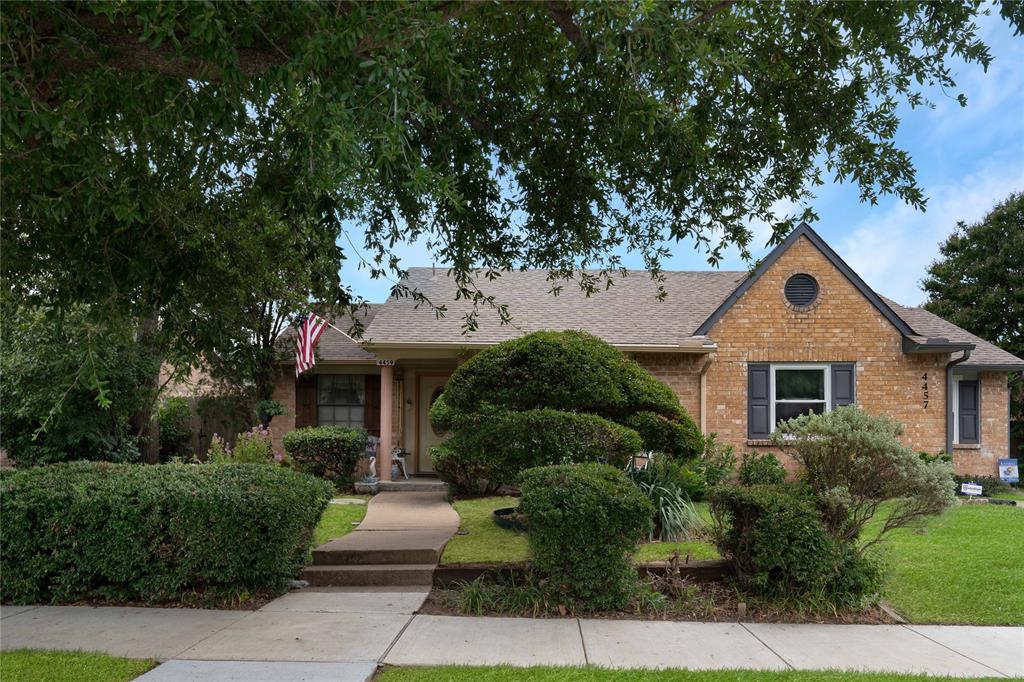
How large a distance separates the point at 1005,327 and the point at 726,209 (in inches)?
832

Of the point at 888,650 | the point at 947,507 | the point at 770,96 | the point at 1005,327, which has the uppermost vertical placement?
the point at 770,96

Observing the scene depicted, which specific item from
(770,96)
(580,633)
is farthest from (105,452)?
(770,96)

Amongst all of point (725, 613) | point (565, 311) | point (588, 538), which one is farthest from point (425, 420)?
point (725, 613)

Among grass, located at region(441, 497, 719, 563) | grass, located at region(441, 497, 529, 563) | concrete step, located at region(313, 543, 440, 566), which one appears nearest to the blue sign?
grass, located at region(441, 497, 719, 563)

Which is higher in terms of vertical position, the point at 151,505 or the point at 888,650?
the point at 151,505

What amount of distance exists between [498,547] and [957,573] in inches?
198

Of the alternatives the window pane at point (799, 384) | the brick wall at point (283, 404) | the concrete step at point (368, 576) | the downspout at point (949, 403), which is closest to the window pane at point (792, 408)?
the window pane at point (799, 384)

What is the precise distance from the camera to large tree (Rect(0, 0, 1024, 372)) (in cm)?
482

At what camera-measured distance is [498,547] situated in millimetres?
8594

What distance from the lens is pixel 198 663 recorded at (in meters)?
5.24

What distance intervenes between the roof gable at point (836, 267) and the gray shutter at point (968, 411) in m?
2.31

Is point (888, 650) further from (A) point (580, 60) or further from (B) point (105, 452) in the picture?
(B) point (105, 452)

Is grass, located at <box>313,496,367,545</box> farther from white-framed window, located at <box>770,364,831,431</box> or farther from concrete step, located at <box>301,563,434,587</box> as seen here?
white-framed window, located at <box>770,364,831,431</box>

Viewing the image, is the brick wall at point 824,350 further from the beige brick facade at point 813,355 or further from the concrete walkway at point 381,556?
the concrete walkway at point 381,556
